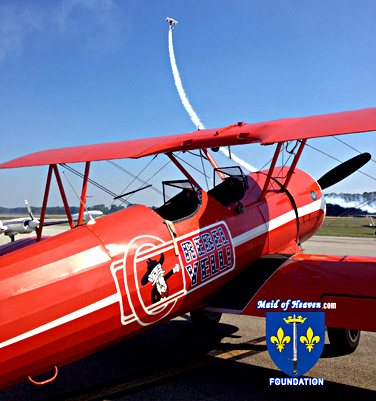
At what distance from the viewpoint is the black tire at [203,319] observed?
615cm

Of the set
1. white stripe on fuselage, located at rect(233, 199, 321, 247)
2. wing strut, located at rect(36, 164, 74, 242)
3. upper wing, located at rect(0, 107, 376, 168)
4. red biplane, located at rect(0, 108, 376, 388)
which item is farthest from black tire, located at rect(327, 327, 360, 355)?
wing strut, located at rect(36, 164, 74, 242)

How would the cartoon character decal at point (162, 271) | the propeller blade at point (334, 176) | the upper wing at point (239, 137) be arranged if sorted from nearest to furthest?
the cartoon character decal at point (162, 271) < the upper wing at point (239, 137) < the propeller blade at point (334, 176)

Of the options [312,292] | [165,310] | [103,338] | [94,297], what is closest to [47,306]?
[94,297]

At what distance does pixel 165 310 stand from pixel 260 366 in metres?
1.50

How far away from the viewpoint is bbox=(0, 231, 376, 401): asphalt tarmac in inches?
160

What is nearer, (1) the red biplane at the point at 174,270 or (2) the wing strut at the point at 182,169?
(1) the red biplane at the point at 174,270

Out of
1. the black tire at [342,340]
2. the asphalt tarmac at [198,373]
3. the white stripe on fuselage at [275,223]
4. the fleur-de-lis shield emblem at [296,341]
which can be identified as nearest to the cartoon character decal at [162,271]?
the white stripe on fuselage at [275,223]

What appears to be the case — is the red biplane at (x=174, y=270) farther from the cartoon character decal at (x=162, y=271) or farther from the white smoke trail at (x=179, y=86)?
the white smoke trail at (x=179, y=86)

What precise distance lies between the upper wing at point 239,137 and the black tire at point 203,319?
8.55ft

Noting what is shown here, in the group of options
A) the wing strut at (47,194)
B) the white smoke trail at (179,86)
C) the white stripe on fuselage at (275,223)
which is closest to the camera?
the white stripe on fuselage at (275,223)

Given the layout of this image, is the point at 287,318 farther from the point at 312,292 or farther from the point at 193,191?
the point at 193,191

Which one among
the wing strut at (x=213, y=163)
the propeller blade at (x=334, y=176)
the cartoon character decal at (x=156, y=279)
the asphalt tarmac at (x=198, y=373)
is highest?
the wing strut at (x=213, y=163)

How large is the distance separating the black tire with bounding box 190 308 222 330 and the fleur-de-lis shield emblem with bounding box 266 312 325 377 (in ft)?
6.34

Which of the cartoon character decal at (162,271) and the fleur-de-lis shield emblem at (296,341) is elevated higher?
the cartoon character decal at (162,271)
